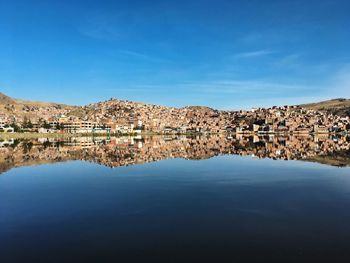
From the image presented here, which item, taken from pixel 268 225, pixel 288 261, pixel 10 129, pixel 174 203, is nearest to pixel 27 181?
pixel 174 203

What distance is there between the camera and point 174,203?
63.3 feet

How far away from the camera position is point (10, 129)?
181625mm

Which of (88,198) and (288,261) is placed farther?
(88,198)

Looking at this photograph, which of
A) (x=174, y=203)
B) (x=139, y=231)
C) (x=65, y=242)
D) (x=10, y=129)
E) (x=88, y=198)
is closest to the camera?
(x=65, y=242)

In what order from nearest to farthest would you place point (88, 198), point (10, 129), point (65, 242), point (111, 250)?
1. point (111, 250)
2. point (65, 242)
3. point (88, 198)
4. point (10, 129)

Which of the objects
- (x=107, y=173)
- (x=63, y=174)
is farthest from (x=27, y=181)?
(x=107, y=173)

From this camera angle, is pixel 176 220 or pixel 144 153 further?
pixel 144 153

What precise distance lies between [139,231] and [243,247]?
13.7 feet

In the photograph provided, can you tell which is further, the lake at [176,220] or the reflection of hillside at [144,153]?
the reflection of hillside at [144,153]

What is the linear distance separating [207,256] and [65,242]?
511 centimetres

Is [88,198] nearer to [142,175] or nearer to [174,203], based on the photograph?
[174,203]

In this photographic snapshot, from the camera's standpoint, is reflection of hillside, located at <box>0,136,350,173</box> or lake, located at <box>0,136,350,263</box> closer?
lake, located at <box>0,136,350,263</box>

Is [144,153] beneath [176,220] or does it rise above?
beneath

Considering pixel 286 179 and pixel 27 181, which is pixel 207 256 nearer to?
pixel 286 179
